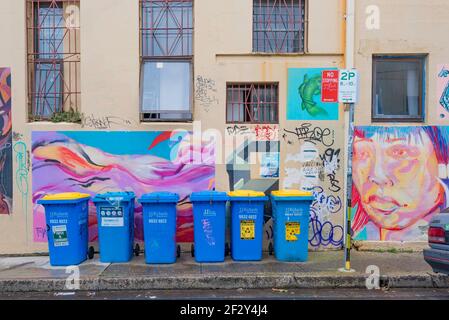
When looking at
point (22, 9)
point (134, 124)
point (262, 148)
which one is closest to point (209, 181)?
point (262, 148)

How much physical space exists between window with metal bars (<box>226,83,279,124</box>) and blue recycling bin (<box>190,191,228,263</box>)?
1711 millimetres

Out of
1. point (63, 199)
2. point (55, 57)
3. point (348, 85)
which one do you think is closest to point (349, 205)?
point (348, 85)

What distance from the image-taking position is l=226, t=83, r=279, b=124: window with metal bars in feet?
26.5

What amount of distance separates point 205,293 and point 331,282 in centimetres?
183

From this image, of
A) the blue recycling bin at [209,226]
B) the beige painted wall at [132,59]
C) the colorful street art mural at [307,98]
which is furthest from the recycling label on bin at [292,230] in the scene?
the colorful street art mural at [307,98]

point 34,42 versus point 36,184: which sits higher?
point 34,42

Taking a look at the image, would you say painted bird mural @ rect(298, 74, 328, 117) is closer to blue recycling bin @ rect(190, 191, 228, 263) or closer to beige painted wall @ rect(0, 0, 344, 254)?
beige painted wall @ rect(0, 0, 344, 254)

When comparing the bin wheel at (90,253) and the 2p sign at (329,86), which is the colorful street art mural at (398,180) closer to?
the 2p sign at (329,86)

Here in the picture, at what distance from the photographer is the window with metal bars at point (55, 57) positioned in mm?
8234

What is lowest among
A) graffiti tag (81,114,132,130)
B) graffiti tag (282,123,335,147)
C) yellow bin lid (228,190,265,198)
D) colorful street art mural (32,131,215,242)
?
yellow bin lid (228,190,265,198)

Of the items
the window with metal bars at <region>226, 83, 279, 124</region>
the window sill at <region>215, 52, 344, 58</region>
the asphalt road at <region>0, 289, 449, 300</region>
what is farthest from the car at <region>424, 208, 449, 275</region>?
the window sill at <region>215, 52, 344, 58</region>

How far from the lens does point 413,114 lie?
816 centimetres

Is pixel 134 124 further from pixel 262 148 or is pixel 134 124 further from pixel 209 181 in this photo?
pixel 262 148

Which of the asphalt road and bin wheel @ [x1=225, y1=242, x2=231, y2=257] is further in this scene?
bin wheel @ [x1=225, y1=242, x2=231, y2=257]
